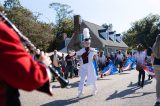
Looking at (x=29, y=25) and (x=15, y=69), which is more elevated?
(x=29, y=25)

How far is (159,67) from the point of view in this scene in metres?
9.42

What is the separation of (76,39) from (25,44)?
5110 centimetres

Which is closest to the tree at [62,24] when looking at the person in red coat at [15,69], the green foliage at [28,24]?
the green foliage at [28,24]

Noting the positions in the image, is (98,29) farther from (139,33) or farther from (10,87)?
(10,87)

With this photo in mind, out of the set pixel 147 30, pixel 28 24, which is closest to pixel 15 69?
pixel 28 24

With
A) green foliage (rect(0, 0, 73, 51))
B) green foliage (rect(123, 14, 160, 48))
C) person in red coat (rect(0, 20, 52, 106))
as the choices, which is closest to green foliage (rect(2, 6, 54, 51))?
green foliage (rect(0, 0, 73, 51))

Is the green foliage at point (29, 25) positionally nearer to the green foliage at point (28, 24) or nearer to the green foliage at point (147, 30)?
the green foliage at point (28, 24)

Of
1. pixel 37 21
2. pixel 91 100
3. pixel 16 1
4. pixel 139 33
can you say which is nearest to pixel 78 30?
pixel 37 21

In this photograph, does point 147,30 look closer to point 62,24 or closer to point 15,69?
point 62,24

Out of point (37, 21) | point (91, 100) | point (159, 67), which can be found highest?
point (37, 21)

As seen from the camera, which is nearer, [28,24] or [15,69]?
[15,69]

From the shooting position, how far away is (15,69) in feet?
7.50

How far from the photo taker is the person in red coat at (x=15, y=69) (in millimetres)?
2287

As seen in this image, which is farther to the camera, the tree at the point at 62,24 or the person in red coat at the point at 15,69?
the tree at the point at 62,24
